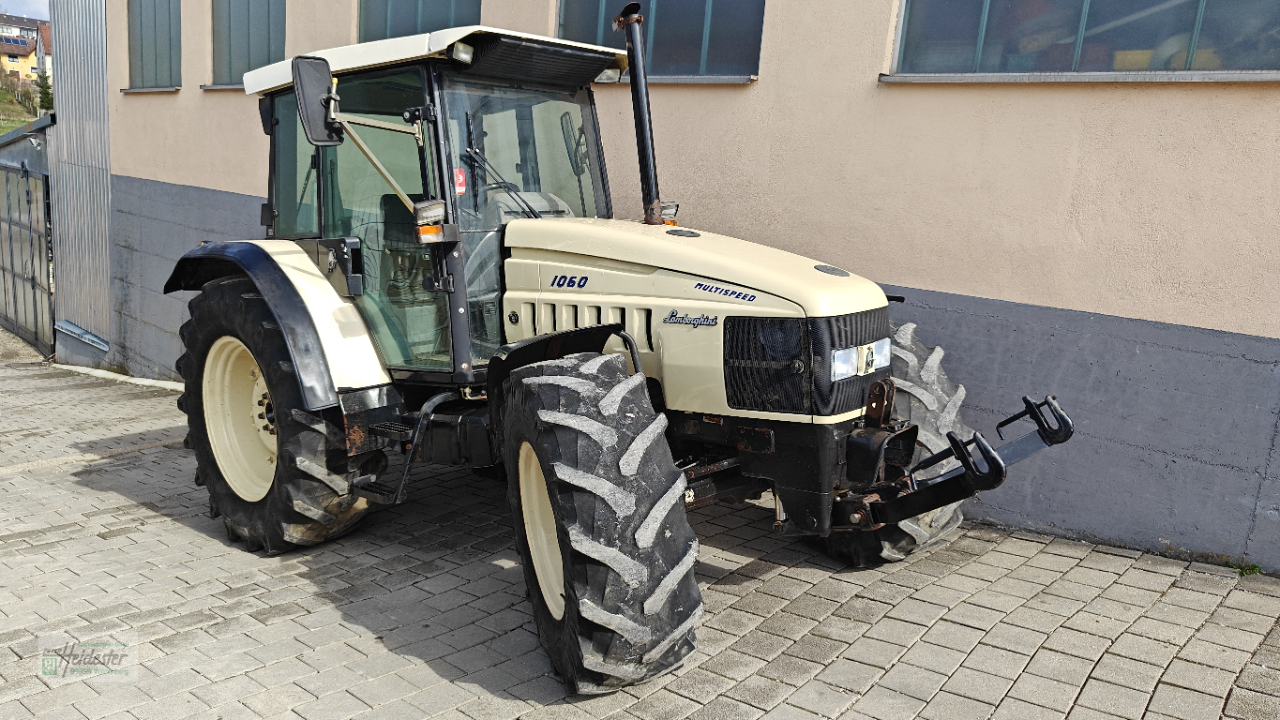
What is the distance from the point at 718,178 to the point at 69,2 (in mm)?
11234

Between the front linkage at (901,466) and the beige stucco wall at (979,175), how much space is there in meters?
1.52

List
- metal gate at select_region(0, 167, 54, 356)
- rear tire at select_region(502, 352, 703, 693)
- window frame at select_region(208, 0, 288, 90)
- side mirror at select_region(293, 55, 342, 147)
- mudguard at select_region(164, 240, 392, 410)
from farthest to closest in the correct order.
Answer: metal gate at select_region(0, 167, 54, 356) → window frame at select_region(208, 0, 288, 90) → mudguard at select_region(164, 240, 392, 410) → side mirror at select_region(293, 55, 342, 147) → rear tire at select_region(502, 352, 703, 693)

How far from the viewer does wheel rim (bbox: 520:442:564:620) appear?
10.8ft

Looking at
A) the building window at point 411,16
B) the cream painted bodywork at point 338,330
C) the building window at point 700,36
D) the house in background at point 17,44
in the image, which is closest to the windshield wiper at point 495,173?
the cream painted bodywork at point 338,330

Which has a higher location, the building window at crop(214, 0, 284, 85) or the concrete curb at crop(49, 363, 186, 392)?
the building window at crop(214, 0, 284, 85)

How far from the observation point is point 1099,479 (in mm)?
4688

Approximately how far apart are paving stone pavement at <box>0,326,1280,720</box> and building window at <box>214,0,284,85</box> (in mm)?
5847

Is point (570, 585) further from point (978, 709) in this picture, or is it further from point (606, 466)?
point (978, 709)

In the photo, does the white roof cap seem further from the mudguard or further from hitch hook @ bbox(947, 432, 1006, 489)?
hitch hook @ bbox(947, 432, 1006, 489)

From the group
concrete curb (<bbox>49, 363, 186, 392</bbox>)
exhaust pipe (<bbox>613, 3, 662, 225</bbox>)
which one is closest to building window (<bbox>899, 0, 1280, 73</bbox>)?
exhaust pipe (<bbox>613, 3, 662, 225</bbox>)

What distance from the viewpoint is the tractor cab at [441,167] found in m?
3.86

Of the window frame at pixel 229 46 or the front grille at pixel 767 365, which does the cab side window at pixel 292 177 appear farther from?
the window frame at pixel 229 46

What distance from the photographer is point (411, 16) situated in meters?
7.98

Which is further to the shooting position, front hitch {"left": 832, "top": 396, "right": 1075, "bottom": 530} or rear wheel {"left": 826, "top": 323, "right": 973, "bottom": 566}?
rear wheel {"left": 826, "top": 323, "right": 973, "bottom": 566}
